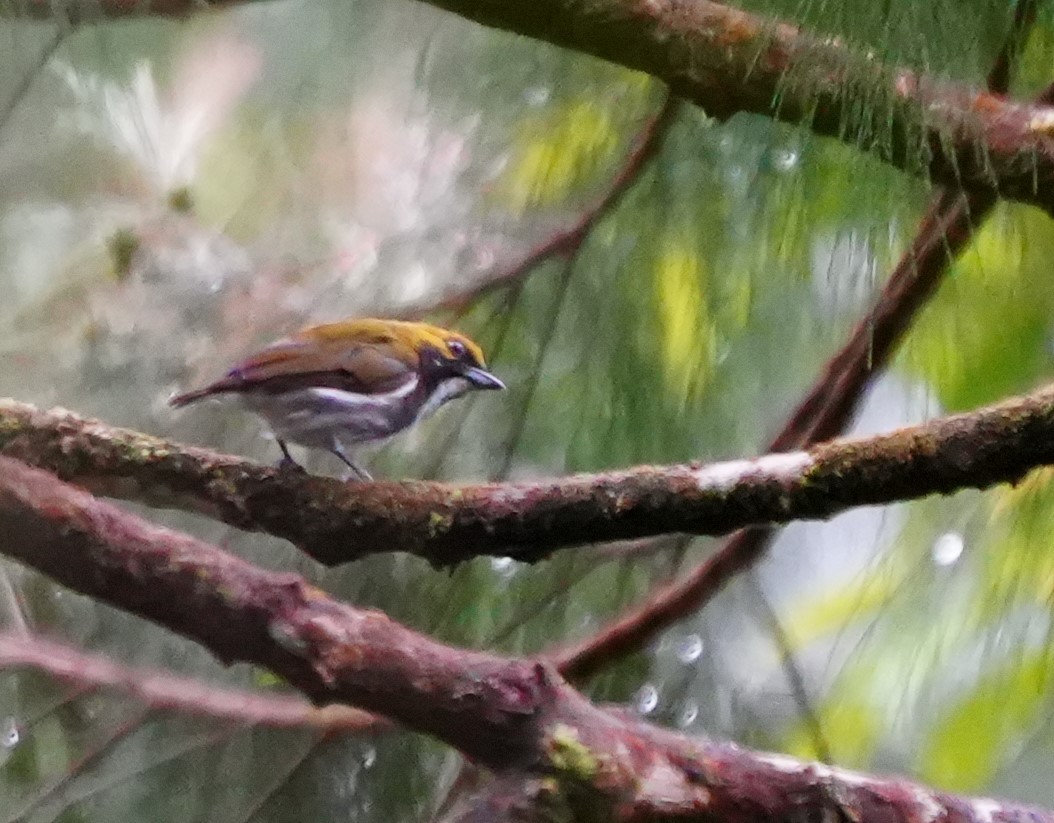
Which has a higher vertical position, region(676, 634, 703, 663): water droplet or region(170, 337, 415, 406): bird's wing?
region(170, 337, 415, 406): bird's wing

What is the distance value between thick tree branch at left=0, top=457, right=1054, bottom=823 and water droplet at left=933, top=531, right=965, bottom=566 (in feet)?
0.66

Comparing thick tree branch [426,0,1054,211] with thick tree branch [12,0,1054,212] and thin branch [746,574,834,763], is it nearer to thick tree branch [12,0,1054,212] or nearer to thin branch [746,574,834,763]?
thick tree branch [12,0,1054,212]

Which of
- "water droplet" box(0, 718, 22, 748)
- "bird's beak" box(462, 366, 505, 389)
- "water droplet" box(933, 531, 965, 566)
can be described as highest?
"bird's beak" box(462, 366, 505, 389)

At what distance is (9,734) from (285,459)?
6.2 inches

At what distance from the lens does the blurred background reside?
0.54 m

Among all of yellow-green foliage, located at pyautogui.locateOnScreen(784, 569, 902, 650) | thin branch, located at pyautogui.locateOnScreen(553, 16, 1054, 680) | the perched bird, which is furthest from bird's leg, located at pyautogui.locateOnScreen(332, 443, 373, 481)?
yellow-green foliage, located at pyautogui.locateOnScreen(784, 569, 902, 650)

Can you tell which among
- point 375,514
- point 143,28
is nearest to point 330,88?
point 143,28

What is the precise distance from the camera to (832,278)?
0.63 meters

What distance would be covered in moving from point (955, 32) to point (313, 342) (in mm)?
289

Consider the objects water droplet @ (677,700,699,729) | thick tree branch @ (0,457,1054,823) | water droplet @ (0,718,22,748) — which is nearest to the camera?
thick tree branch @ (0,457,1054,823)

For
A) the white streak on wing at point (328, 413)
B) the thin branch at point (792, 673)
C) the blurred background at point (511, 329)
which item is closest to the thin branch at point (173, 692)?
the blurred background at point (511, 329)

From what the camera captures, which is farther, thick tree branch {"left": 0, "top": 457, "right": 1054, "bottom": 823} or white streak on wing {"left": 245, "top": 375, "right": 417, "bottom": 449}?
white streak on wing {"left": 245, "top": 375, "right": 417, "bottom": 449}

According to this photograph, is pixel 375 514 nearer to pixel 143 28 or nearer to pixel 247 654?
pixel 247 654

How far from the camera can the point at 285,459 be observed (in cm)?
54
